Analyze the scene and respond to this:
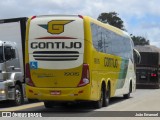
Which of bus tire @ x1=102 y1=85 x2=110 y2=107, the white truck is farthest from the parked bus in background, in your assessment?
the white truck

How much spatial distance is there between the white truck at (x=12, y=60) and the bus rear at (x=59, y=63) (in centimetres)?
268

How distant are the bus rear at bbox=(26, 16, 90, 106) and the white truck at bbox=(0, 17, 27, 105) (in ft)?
8.78

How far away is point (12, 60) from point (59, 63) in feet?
13.6

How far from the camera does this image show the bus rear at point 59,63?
53.8 feet

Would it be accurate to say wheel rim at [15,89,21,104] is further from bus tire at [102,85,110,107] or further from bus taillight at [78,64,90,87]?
bus taillight at [78,64,90,87]

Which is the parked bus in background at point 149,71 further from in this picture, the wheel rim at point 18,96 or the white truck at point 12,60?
the wheel rim at point 18,96

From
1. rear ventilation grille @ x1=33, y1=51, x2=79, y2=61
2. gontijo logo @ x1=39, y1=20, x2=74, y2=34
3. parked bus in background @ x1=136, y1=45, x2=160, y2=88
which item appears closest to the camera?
rear ventilation grille @ x1=33, y1=51, x2=79, y2=61

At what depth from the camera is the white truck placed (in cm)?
1916

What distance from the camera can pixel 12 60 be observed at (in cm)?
2003

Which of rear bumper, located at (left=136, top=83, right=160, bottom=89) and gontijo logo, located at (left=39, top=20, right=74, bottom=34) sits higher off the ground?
gontijo logo, located at (left=39, top=20, right=74, bottom=34)

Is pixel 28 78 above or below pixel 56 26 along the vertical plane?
below

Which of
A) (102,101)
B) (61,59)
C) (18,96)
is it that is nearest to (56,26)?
(61,59)

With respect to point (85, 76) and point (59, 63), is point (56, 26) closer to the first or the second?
point (59, 63)

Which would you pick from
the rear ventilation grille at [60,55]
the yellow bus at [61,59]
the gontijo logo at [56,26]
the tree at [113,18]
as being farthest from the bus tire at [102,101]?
the tree at [113,18]
